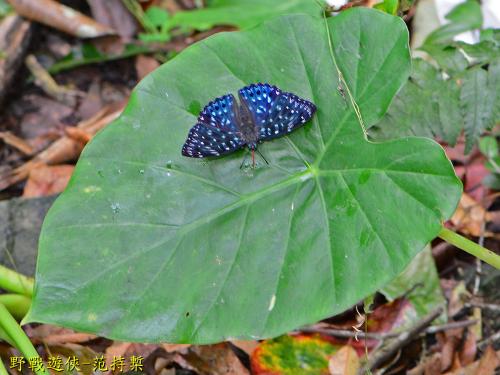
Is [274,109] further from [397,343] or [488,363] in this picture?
[488,363]

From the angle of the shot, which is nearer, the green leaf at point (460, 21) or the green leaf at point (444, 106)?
the green leaf at point (444, 106)

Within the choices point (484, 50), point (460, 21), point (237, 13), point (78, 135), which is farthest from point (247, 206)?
point (237, 13)

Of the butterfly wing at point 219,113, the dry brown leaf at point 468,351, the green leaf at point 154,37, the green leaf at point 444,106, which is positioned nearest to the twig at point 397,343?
the dry brown leaf at point 468,351

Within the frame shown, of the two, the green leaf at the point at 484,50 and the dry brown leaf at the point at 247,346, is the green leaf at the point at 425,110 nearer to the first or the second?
the green leaf at the point at 484,50

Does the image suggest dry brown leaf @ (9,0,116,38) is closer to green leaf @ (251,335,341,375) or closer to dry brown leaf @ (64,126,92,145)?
dry brown leaf @ (64,126,92,145)

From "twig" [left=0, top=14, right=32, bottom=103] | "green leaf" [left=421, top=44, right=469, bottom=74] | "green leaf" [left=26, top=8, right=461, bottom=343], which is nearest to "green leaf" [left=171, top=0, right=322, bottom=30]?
"twig" [left=0, top=14, right=32, bottom=103]

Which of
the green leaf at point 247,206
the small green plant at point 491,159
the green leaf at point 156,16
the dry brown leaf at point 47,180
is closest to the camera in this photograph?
the green leaf at point 247,206
